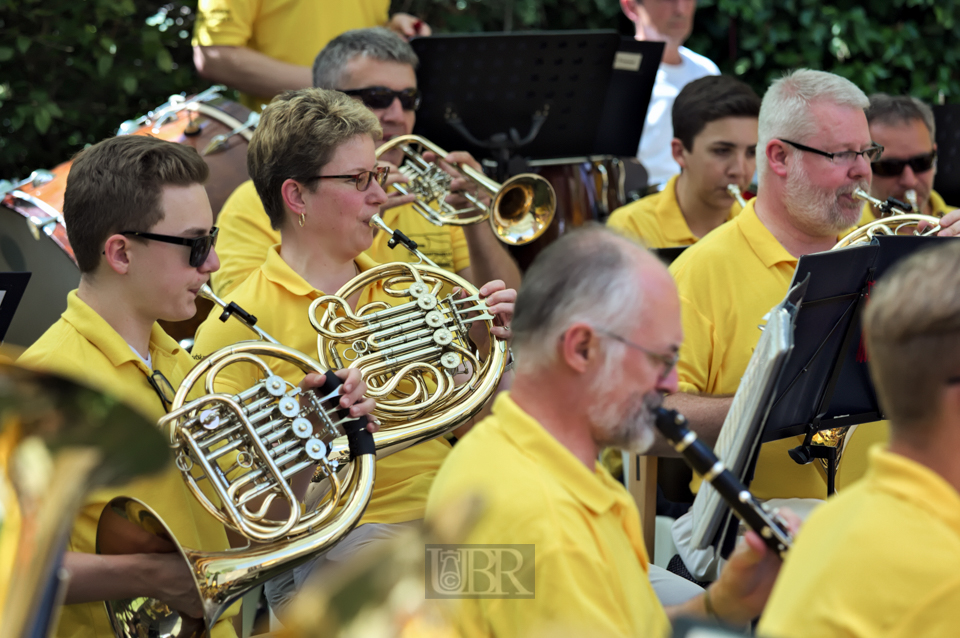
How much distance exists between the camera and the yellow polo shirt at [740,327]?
2.82 metres

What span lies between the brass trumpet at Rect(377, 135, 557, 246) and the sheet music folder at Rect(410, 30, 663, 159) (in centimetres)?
48

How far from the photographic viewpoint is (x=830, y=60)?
6.22m

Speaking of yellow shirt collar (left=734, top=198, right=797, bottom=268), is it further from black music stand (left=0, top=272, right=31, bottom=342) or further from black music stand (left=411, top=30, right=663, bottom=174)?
black music stand (left=0, top=272, right=31, bottom=342)

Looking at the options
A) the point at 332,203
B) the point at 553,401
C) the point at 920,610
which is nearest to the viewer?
the point at 920,610

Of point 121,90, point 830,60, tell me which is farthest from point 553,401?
point 830,60

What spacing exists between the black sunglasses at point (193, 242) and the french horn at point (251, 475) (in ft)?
0.85

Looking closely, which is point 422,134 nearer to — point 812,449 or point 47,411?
point 812,449

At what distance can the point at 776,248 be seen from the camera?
297 centimetres

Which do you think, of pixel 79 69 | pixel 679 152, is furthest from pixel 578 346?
pixel 79 69

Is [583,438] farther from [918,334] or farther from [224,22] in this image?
[224,22]

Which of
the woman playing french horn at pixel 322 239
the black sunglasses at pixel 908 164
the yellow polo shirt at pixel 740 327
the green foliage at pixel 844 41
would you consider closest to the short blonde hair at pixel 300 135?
the woman playing french horn at pixel 322 239

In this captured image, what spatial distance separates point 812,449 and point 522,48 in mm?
2070

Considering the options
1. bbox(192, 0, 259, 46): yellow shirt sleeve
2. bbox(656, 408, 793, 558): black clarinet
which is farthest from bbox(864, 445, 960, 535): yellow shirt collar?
bbox(192, 0, 259, 46): yellow shirt sleeve

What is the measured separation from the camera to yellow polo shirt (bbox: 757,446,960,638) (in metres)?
1.24
